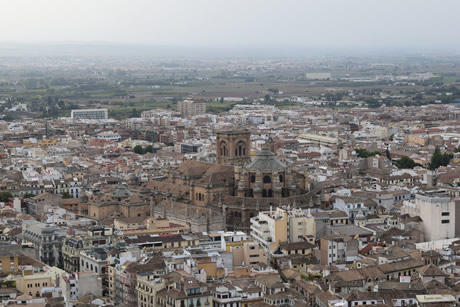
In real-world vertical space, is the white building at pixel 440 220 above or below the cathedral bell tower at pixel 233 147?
below

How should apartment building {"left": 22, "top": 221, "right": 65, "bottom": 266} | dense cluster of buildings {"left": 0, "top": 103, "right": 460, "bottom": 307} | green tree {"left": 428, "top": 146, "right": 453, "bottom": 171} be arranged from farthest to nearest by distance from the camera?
green tree {"left": 428, "top": 146, "right": 453, "bottom": 171} < apartment building {"left": 22, "top": 221, "right": 65, "bottom": 266} < dense cluster of buildings {"left": 0, "top": 103, "right": 460, "bottom": 307}

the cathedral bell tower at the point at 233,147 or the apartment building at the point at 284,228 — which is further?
the cathedral bell tower at the point at 233,147

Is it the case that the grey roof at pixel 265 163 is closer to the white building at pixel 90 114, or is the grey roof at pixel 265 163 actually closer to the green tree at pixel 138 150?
the green tree at pixel 138 150

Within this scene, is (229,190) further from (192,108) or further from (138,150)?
(192,108)

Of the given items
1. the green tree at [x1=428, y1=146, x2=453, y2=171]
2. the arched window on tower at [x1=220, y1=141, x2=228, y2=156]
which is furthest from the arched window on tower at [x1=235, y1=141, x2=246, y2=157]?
the green tree at [x1=428, y1=146, x2=453, y2=171]

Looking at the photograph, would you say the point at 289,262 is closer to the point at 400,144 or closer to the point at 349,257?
the point at 349,257

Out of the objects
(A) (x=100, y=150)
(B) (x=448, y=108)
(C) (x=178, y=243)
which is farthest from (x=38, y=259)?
(B) (x=448, y=108)

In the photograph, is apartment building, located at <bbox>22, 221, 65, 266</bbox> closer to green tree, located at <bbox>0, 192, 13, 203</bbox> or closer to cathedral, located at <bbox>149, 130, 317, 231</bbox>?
cathedral, located at <bbox>149, 130, 317, 231</bbox>

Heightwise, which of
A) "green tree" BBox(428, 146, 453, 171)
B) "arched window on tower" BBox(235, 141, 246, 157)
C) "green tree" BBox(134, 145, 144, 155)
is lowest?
"green tree" BBox(134, 145, 144, 155)

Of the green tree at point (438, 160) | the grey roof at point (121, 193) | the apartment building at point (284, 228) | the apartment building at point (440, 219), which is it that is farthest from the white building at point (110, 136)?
the apartment building at point (440, 219)
